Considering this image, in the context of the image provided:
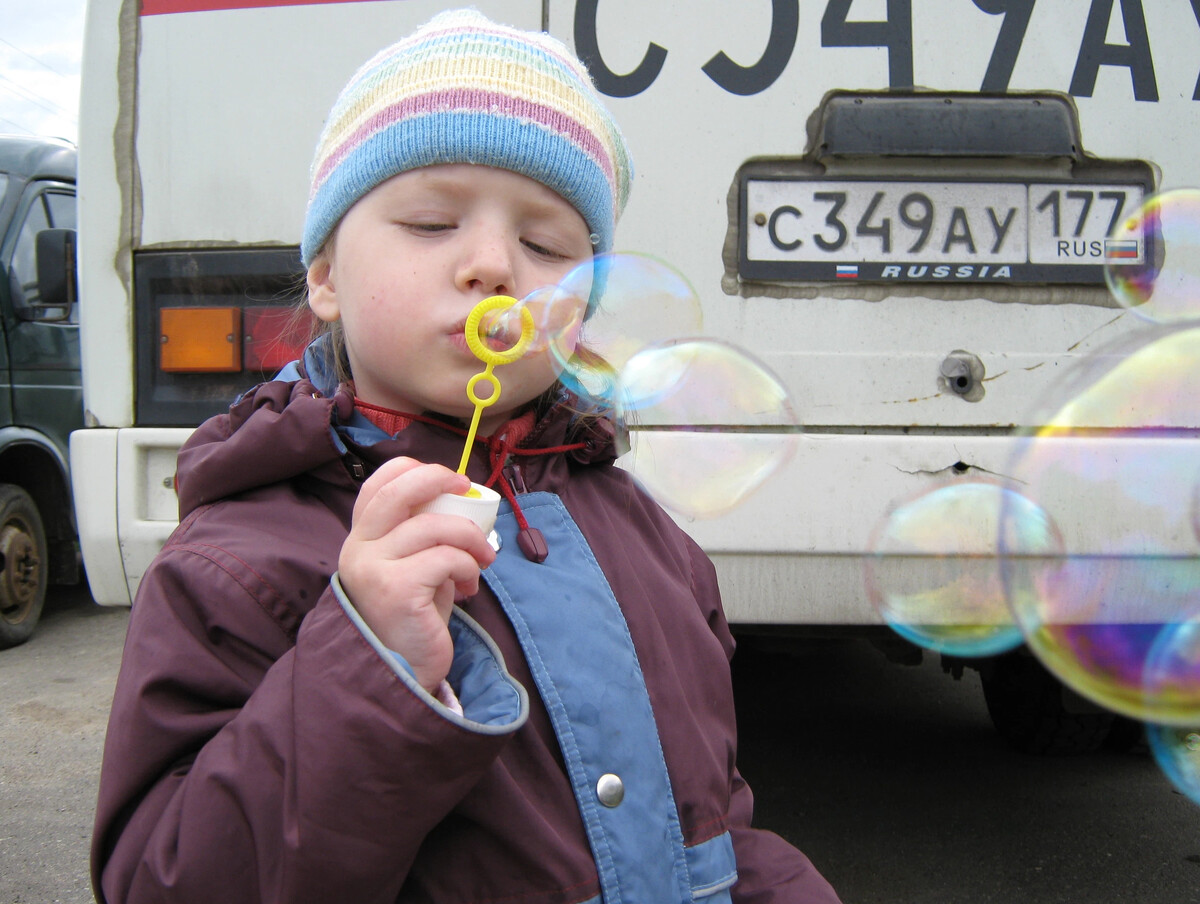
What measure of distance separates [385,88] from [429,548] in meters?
0.62

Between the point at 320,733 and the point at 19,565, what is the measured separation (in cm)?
472

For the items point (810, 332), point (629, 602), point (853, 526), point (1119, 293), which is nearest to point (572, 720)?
point (629, 602)

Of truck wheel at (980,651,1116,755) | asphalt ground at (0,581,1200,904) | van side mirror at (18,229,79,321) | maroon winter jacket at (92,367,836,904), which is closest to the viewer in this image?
maroon winter jacket at (92,367,836,904)

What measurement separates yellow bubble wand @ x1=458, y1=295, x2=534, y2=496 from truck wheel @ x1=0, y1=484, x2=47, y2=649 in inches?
177

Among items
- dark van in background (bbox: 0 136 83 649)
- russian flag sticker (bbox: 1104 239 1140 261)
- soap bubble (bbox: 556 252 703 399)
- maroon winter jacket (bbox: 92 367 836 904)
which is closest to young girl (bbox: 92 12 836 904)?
maroon winter jacket (bbox: 92 367 836 904)

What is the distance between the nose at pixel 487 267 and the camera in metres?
1.02

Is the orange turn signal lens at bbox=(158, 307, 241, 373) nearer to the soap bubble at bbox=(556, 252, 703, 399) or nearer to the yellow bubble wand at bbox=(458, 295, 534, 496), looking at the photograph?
the soap bubble at bbox=(556, 252, 703, 399)

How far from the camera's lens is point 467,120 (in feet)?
3.62

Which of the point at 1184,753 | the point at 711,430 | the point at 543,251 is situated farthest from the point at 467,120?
the point at 1184,753

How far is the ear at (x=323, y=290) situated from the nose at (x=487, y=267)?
225 mm

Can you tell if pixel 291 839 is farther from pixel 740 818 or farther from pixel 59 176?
pixel 59 176

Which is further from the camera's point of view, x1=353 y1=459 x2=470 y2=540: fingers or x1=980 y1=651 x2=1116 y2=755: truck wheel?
x1=980 y1=651 x2=1116 y2=755: truck wheel

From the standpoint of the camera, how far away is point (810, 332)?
2086 mm

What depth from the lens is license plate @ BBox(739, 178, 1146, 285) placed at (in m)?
2.06
